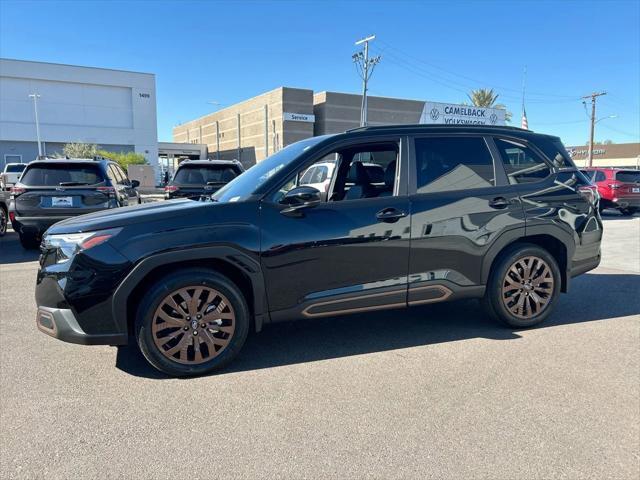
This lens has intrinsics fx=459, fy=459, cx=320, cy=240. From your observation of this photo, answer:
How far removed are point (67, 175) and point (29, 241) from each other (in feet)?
6.92

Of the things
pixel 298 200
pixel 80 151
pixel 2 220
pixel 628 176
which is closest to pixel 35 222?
pixel 2 220

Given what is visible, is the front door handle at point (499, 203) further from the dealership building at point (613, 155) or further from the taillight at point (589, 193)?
the dealership building at point (613, 155)

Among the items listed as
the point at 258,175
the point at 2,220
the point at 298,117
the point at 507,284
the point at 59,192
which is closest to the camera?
the point at 258,175

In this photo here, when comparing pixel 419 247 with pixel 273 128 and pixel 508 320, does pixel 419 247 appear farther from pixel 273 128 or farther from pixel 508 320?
pixel 273 128

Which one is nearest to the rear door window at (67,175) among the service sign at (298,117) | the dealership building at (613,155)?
the service sign at (298,117)

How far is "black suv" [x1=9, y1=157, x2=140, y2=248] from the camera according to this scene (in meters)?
7.84

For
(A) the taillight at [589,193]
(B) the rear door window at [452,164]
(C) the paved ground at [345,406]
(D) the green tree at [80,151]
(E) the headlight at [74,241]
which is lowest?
(C) the paved ground at [345,406]

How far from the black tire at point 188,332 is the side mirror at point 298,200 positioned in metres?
0.73

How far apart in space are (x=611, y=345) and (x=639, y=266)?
441cm

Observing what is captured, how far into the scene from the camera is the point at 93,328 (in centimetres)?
328

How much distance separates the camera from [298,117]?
2274 inches

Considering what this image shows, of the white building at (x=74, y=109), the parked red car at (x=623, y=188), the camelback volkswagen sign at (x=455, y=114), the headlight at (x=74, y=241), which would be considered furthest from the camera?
the white building at (x=74, y=109)

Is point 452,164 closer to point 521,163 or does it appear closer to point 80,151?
point 521,163

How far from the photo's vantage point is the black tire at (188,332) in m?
3.33
